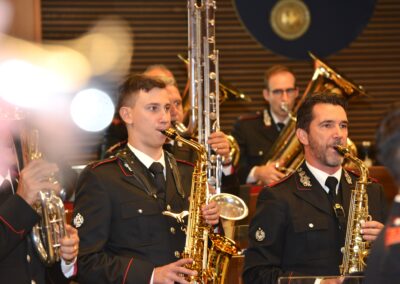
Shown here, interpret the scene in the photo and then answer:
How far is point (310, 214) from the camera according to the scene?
12.7ft

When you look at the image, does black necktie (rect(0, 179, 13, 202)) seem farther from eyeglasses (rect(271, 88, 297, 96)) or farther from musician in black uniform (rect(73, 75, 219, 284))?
eyeglasses (rect(271, 88, 297, 96))

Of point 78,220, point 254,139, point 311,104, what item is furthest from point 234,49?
point 78,220

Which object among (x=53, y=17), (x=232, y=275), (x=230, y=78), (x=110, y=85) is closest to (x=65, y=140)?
(x=110, y=85)

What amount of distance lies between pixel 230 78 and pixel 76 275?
14.8 ft

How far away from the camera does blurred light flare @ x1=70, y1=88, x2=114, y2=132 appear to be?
7.18 metres

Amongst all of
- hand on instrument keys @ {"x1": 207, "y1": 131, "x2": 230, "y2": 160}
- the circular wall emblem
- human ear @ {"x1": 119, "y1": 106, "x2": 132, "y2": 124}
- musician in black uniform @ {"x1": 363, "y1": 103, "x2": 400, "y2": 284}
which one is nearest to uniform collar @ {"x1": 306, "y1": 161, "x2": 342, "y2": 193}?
hand on instrument keys @ {"x1": 207, "y1": 131, "x2": 230, "y2": 160}

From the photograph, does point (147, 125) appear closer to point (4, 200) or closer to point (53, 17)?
point (4, 200)

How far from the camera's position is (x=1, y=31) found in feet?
21.4

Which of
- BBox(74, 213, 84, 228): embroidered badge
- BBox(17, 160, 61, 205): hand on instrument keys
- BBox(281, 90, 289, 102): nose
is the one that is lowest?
BBox(74, 213, 84, 228): embroidered badge

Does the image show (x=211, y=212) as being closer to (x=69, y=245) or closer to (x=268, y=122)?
(x=69, y=245)

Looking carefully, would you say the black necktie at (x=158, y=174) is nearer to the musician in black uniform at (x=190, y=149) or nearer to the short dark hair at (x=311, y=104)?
the musician in black uniform at (x=190, y=149)

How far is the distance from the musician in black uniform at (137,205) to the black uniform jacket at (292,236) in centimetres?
24

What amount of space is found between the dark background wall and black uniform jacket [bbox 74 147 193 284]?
3417mm

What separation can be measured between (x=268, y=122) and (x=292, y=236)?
2574 millimetres
